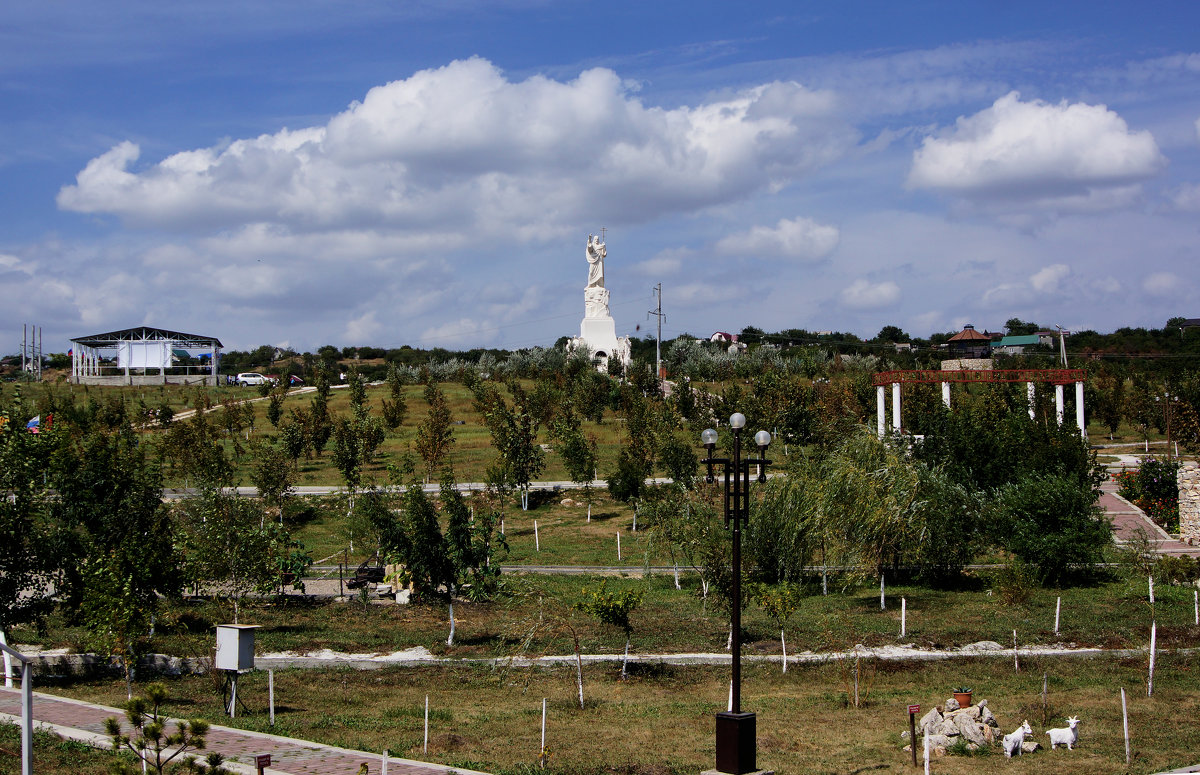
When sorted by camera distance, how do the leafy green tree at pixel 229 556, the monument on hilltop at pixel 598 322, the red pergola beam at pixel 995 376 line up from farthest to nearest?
the monument on hilltop at pixel 598 322 < the red pergola beam at pixel 995 376 < the leafy green tree at pixel 229 556

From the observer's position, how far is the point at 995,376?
4856cm

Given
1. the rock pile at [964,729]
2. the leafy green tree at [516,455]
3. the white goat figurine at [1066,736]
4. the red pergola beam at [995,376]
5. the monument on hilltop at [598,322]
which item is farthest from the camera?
the monument on hilltop at [598,322]

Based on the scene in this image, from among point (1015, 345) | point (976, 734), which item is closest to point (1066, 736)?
point (976, 734)

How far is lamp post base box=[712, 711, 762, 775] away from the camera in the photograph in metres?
13.8

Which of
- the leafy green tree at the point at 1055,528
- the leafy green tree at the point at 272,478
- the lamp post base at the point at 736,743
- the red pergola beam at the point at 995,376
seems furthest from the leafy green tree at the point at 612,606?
the red pergola beam at the point at 995,376

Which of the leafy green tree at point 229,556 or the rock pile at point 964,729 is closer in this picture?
the rock pile at point 964,729

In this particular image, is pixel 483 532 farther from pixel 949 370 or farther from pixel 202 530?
pixel 949 370

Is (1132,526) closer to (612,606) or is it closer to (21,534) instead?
(612,606)

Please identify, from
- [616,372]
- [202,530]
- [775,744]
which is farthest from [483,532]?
[616,372]

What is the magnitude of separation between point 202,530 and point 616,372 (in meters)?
59.7

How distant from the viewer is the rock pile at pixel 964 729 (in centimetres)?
1595

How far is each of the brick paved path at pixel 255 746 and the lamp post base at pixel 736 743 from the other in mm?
3567

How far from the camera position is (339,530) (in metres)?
42.0

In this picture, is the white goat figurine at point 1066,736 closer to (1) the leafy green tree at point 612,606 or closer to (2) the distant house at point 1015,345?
(1) the leafy green tree at point 612,606
